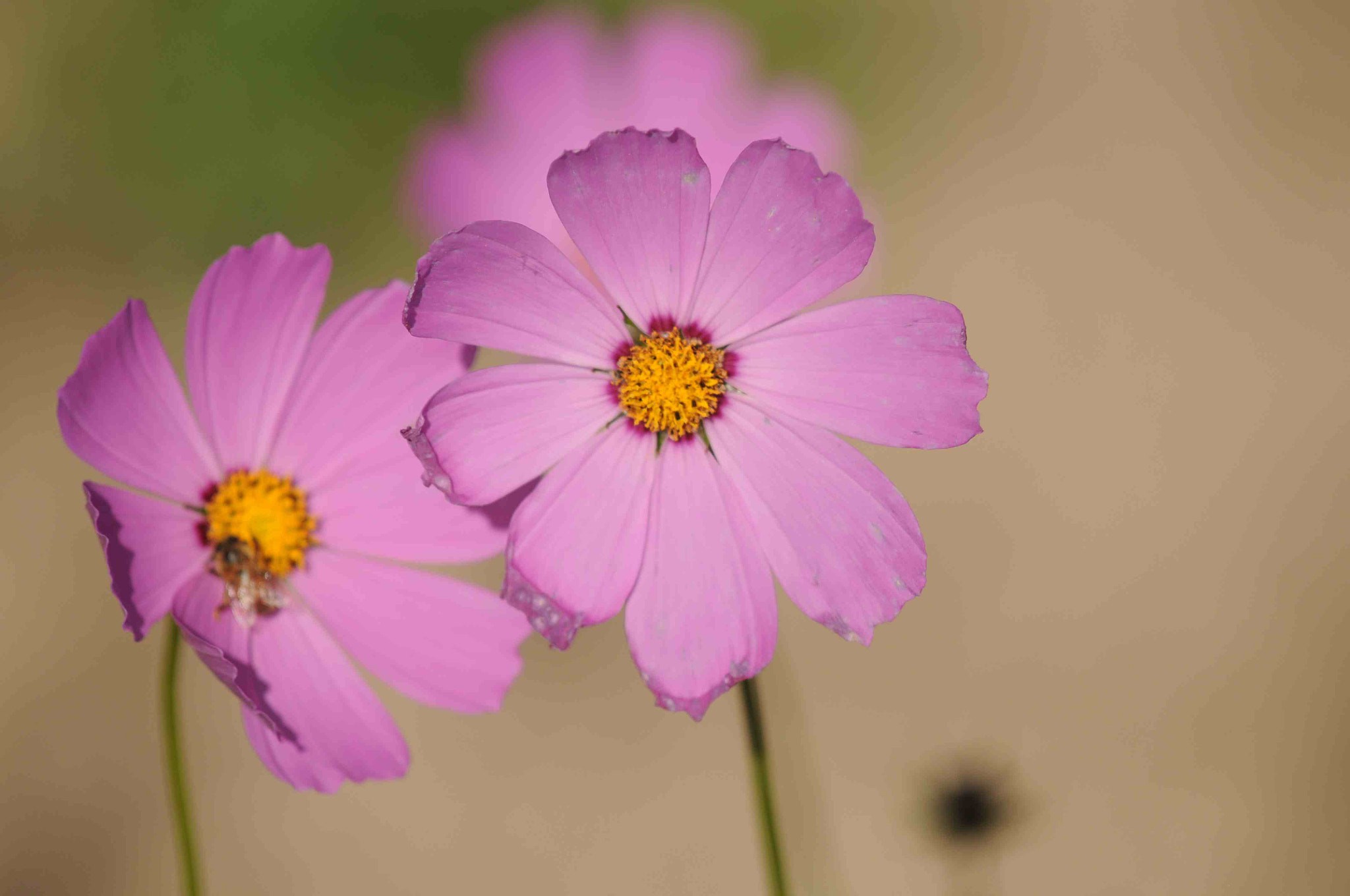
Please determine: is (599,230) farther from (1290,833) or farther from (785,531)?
(1290,833)

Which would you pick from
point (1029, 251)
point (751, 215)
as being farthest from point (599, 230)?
point (1029, 251)

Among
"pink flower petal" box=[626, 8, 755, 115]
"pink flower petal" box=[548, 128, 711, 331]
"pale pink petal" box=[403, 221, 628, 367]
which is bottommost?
"pale pink petal" box=[403, 221, 628, 367]

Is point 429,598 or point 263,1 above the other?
point 263,1

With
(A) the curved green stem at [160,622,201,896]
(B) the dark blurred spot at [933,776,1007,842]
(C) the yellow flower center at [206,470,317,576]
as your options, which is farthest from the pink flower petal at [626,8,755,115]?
(B) the dark blurred spot at [933,776,1007,842]

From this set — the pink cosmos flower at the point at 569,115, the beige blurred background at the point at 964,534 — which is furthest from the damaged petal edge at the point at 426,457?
the beige blurred background at the point at 964,534

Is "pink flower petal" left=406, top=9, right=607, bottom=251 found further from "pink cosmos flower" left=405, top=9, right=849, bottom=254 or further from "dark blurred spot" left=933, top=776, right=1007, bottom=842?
"dark blurred spot" left=933, top=776, right=1007, bottom=842

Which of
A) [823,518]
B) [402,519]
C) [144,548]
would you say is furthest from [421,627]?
[823,518]
